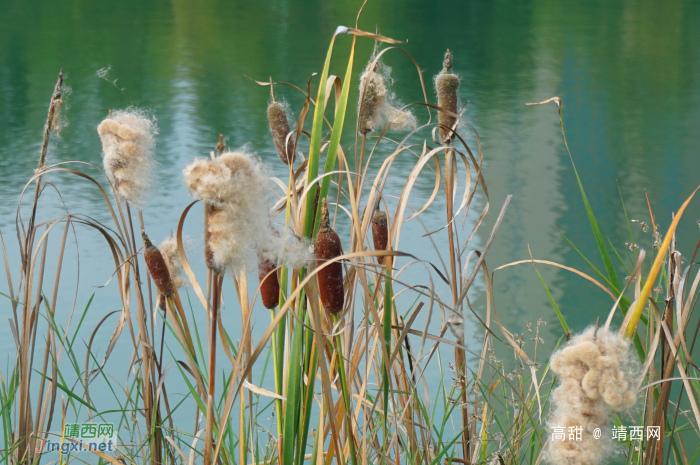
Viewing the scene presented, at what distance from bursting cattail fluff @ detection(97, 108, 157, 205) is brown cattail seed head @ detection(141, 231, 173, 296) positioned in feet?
0.19

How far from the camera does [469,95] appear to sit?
4.04 m

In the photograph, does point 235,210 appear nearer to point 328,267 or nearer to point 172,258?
point 328,267

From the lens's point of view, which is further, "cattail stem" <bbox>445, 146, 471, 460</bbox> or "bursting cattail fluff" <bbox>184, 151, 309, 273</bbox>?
"cattail stem" <bbox>445, 146, 471, 460</bbox>

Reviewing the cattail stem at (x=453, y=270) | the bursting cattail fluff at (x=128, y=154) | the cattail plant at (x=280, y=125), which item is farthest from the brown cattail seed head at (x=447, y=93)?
the bursting cattail fluff at (x=128, y=154)

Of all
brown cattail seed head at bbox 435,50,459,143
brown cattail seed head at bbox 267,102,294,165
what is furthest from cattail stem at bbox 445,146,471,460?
brown cattail seed head at bbox 267,102,294,165

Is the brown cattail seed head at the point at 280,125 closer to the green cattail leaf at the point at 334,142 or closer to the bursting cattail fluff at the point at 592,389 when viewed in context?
the green cattail leaf at the point at 334,142

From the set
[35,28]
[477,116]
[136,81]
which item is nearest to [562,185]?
[477,116]

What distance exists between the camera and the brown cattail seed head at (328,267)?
0.39 metres

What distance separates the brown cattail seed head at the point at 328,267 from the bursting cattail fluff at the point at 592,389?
14cm

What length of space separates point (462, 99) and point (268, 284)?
348cm

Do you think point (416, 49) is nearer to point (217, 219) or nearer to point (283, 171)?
point (283, 171)

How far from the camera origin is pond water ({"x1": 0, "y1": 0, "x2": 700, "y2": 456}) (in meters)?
2.03

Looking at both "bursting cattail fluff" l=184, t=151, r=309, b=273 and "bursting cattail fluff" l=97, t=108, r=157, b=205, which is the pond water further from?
"bursting cattail fluff" l=184, t=151, r=309, b=273

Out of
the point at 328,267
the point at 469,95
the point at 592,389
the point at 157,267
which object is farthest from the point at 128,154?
the point at 469,95
